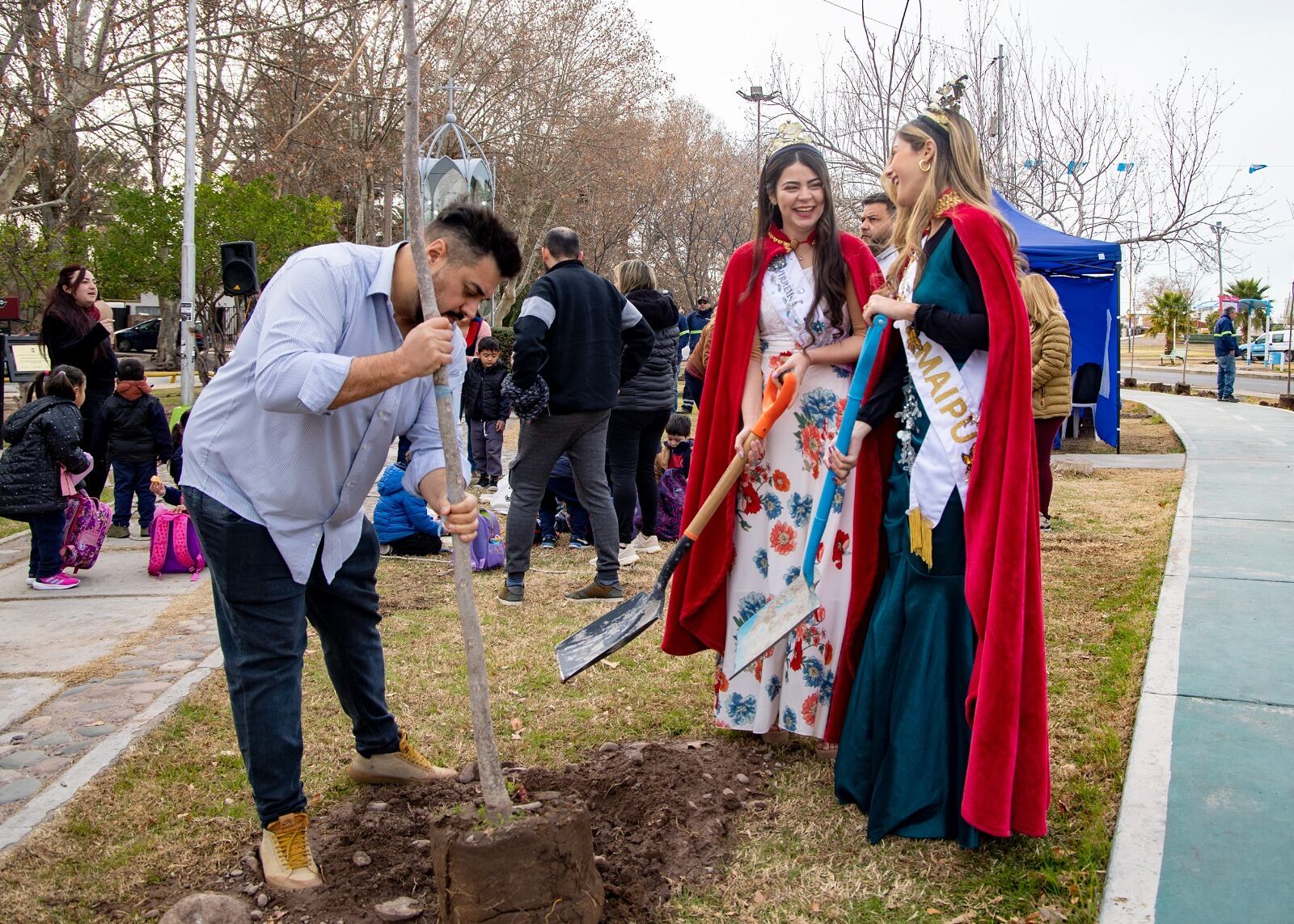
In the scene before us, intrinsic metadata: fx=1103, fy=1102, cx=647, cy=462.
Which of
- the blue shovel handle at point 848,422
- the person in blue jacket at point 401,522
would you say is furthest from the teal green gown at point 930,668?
the person in blue jacket at point 401,522

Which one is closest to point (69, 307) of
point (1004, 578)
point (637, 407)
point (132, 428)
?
point (132, 428)

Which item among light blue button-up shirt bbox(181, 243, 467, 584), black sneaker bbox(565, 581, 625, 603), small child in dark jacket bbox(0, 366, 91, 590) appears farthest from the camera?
small child in dark jacket bbox(0, 366, 91, 590)

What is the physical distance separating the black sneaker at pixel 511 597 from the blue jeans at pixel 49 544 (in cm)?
284

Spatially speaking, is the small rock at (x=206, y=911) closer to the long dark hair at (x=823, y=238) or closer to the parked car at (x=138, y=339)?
the long dark hair at (x=823, y=238)

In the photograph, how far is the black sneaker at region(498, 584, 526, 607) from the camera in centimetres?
613

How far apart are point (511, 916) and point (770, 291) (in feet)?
6.92

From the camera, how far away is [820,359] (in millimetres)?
3570

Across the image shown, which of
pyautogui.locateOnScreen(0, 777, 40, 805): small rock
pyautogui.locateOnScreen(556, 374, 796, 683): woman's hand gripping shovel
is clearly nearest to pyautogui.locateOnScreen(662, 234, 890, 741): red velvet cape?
pyautogui.locateOnScreen(556, 374, 796, 683): woman's hand gripping shovel

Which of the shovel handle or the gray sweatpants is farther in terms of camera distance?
the gray sweatpants

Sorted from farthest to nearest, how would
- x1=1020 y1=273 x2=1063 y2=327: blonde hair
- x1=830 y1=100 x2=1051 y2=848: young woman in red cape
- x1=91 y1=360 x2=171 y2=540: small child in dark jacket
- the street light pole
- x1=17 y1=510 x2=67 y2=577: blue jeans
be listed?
the street light pole → x1=91 y1=360 x2=171 y2=540: small child in dark jacket → x1=1020 y1=273 x2=1063 y2=327: blonde hair → x1=17 y1=510 x2=67 y2=577: blue jeans → x1=830 y1=100 x2=1051 y2=848: young woman in red cape

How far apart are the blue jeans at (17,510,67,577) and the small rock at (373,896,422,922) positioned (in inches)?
194

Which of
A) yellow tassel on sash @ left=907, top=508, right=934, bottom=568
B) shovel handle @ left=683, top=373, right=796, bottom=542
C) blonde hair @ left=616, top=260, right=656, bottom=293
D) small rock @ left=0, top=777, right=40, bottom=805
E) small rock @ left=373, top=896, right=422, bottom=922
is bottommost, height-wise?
small rock @ left=0, top=777, right=40, bottom=805

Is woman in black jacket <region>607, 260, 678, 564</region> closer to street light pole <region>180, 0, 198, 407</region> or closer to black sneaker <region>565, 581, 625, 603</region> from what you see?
black sneaker <region>565, 581, 625, 603</region>

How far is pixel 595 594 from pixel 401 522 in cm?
206
